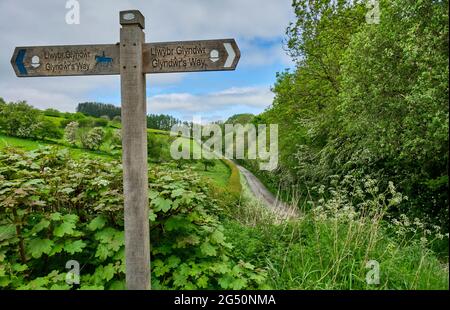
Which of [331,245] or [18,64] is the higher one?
[18,64]

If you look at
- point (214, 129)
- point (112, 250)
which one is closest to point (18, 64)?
point (112, 250)

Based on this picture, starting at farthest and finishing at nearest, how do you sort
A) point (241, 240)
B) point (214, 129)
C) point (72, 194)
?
point (214, 129) < point (241, 240) < point (72, 194)

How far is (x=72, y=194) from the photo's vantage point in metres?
4.20

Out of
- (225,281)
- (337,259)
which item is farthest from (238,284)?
(337,259)

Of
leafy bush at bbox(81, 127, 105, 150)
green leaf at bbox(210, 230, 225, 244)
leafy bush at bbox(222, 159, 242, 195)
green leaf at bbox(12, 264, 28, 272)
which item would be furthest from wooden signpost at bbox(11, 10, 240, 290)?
leafy bush at bbox(81, 127, 105, 150)

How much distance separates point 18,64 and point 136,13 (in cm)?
125

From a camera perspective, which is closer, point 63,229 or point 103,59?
point 103,59

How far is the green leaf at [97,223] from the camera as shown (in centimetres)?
367

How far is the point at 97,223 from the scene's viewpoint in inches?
146

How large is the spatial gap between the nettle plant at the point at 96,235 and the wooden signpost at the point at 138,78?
0.35 metres

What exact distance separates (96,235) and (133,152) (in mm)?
1104

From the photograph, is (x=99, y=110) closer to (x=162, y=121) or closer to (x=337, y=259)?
(x=162, y=121)

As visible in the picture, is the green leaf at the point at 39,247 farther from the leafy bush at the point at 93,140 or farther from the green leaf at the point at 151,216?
the leafy bush at the point at 93,140
